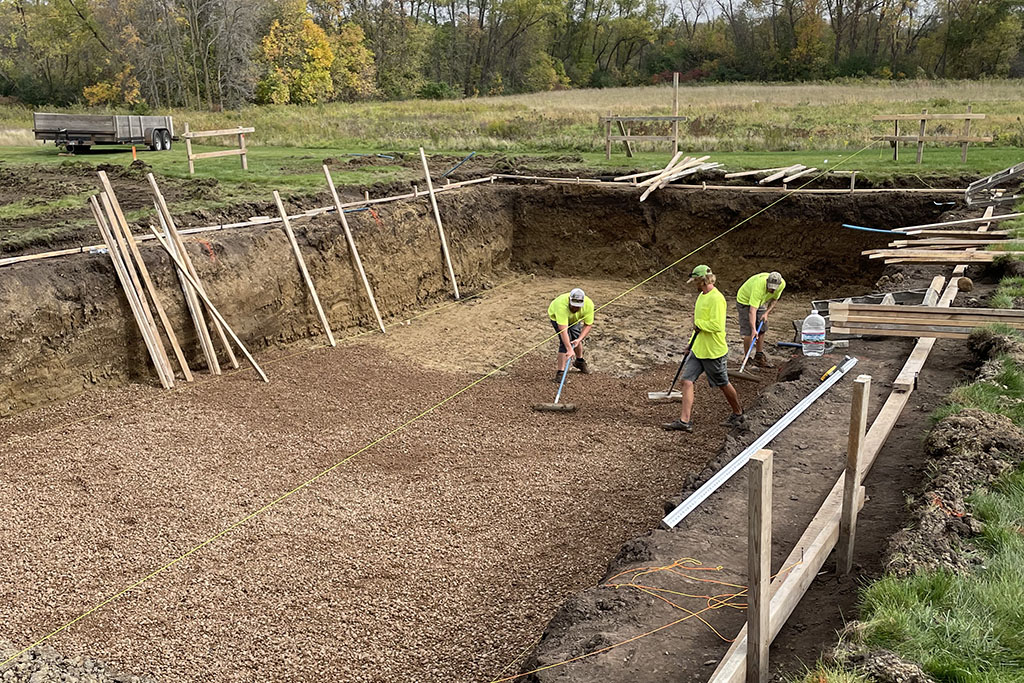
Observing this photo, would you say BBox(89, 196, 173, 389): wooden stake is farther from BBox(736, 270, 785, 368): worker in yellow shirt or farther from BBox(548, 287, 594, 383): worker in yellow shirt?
BBox(736, 270, 785, 368): worker in yellow shirt

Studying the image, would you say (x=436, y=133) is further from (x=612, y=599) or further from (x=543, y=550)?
(x=612, y=599)

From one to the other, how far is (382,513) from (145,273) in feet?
18.3

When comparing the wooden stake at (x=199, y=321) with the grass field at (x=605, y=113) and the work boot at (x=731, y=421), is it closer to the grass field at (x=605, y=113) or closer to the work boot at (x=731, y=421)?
the work boot at (x=731, y=421)

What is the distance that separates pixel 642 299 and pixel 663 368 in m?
4.63

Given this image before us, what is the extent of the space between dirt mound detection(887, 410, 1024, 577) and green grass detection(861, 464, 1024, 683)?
17 centimetres

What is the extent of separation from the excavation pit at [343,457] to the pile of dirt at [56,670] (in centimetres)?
16

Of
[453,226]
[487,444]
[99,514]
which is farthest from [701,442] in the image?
[453,226]

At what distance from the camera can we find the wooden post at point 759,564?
13.3 ft

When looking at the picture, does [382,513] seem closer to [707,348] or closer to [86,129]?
[707,348]

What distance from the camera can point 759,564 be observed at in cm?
426

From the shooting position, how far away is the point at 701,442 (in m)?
10.3

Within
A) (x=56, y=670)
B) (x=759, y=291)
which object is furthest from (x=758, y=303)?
(x=56, y=670)

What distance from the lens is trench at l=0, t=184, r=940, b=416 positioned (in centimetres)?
1116

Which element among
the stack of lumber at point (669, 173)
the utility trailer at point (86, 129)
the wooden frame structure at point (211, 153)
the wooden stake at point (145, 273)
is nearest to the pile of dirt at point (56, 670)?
the wooden stake at point (145, 273)
